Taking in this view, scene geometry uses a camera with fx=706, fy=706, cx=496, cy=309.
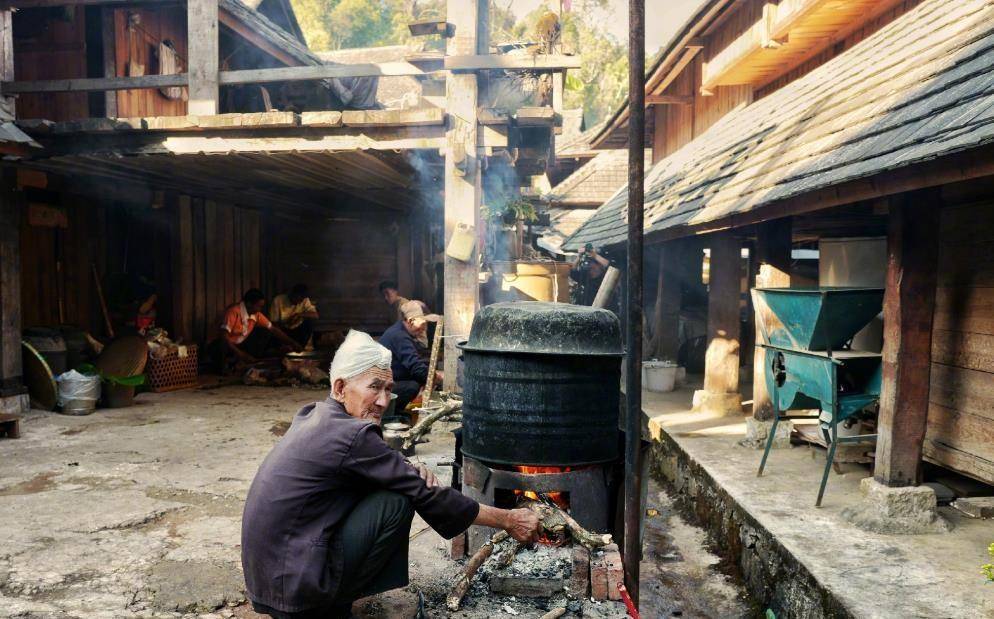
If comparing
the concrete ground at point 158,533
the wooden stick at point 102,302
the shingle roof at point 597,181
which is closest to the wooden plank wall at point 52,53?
the wooden stick at point 102,302

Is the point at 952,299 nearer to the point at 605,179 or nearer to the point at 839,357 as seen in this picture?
the point at 839,357

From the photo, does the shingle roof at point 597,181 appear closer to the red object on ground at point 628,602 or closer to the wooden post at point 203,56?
the wooden post at point 203,56

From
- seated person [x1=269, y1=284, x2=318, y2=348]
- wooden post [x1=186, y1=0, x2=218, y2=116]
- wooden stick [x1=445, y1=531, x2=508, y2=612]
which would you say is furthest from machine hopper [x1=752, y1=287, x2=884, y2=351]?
seated person [x1=269, y1=284, x2=318, y2=348]

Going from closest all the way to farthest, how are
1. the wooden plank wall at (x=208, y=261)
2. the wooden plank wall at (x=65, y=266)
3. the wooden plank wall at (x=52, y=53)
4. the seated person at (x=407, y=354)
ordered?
the seated person at (x=407, y=354)
the wooden plank wall at (x=65, y=266)
the wooden plank wall at (x=52, y=53)
the wooden plank wall at (x=208, y=261)

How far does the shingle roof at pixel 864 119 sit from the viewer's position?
150 inches

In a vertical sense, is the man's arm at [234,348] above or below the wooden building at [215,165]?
below

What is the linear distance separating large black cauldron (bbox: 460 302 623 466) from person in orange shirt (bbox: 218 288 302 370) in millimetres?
8505

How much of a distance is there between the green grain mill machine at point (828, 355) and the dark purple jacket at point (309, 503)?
3480 mm

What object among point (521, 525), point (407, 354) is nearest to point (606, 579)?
point (521, 525)

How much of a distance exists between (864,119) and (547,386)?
313cm

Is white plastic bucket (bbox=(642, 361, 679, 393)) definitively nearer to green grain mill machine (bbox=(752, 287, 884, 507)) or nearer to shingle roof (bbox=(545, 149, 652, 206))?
green grain mill machine (bbox=(752, 287, 884, 507))

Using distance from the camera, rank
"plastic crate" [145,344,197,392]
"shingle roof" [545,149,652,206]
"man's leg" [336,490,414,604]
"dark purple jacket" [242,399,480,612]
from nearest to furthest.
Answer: "dark purple jacket" [242,399,480,612] → "man's leg" [336,490,414,604] → "plastic crate" [145,344,197,392] → "shingle roof" [545,149,652,206]

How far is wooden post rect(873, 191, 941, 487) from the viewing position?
4.52m

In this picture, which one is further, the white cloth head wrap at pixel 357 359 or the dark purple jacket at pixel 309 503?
the white cloth head wrap at pixel 357 359
